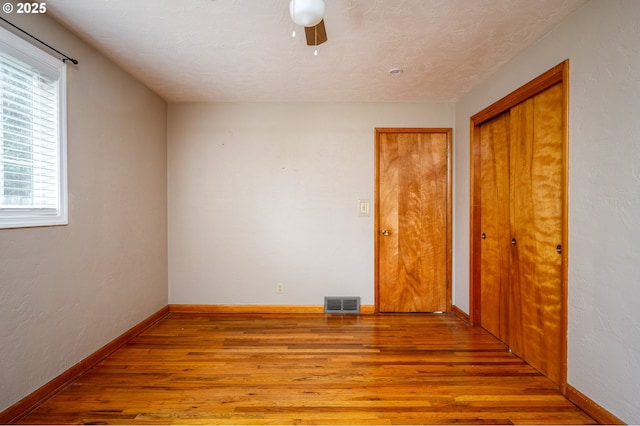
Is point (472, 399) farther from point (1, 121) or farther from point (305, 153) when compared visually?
point (1, 121)

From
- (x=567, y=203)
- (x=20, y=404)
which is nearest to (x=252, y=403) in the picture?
(x=20, y=404)

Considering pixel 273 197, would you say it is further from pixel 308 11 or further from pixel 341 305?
pixel 308 11

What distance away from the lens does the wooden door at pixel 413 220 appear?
11.2ft

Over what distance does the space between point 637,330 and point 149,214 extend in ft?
12.3

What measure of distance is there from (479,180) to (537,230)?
91 centimetres

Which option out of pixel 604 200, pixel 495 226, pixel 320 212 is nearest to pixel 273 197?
pixel 320 212

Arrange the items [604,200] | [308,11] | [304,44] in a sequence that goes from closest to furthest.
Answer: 1. [308,11]
2. [604,200]
3. [304,44]

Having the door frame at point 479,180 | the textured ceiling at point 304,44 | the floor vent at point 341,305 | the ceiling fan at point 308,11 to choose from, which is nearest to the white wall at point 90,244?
the textured ceiling at point 304,44

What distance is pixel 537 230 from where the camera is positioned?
7.29 ft

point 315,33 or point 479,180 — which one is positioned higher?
point 315,33

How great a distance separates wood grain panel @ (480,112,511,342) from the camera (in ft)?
8.56

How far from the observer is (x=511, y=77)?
2.42 meters

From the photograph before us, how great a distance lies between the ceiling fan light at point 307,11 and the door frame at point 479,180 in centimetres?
163

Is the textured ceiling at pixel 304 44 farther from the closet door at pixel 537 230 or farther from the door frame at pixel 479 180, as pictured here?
the closet door at pixel 537 230
